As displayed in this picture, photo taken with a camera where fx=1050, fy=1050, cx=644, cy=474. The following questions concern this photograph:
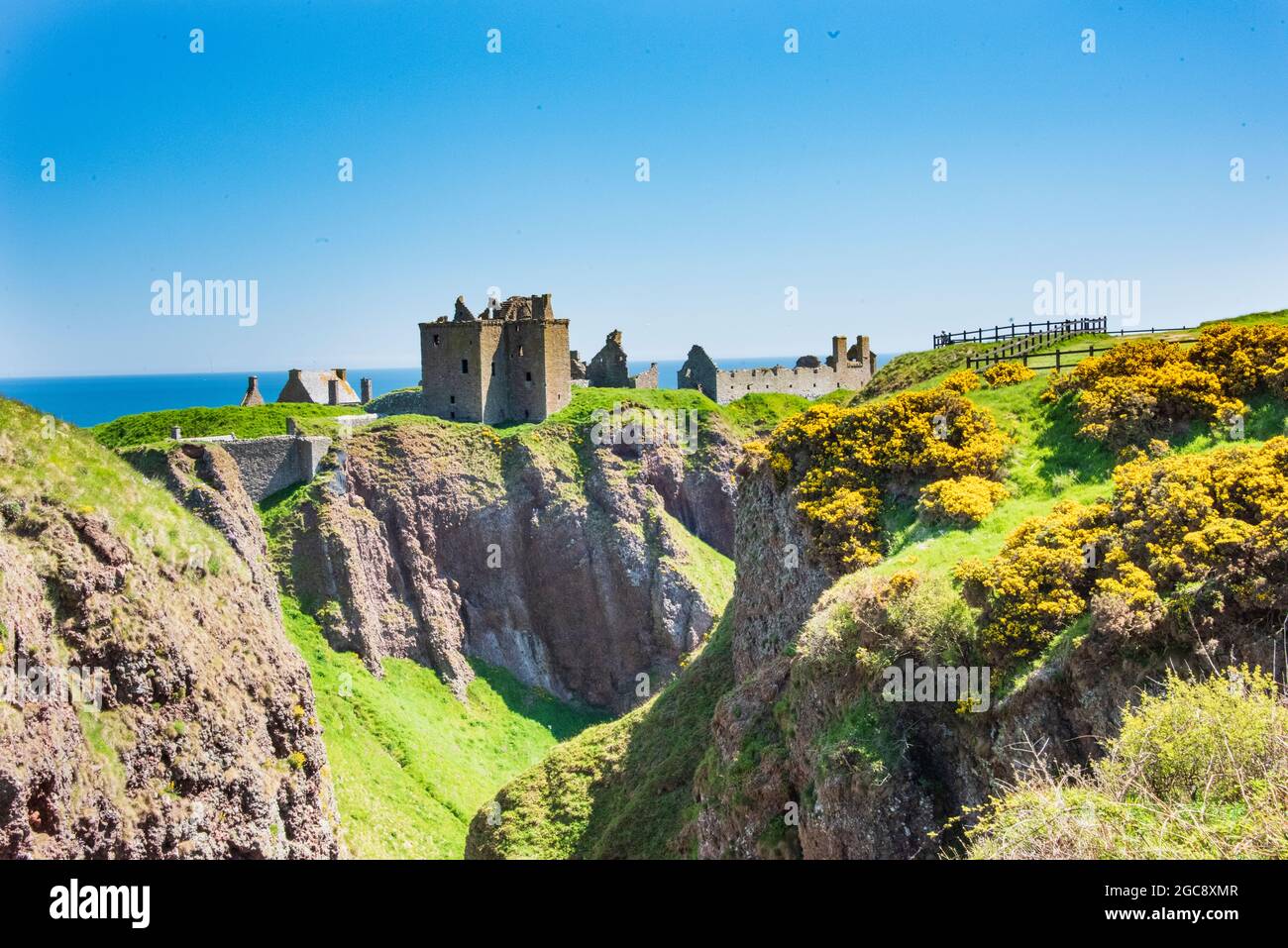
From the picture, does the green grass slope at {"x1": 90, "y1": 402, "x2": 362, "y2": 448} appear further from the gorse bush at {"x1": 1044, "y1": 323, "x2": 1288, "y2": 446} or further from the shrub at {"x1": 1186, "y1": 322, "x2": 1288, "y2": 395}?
the shrub at {"x1": 1186, "y1": 322, "x2": 1288, "y2": 395}

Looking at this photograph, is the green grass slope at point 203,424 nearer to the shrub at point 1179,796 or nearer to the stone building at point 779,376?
the stone building at point 779,376

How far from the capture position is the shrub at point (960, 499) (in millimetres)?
24062

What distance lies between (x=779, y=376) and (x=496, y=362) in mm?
25079

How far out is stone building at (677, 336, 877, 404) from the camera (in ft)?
247

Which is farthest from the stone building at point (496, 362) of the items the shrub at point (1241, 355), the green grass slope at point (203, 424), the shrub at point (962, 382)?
the shrub at point (1241, 355)

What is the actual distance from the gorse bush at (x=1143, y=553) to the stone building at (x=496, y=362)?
4214 cm

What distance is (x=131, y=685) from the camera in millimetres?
16828

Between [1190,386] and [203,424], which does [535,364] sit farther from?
[1190,386]

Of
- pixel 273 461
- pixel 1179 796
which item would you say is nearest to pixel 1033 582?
pixel 1179 796

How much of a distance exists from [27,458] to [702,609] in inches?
1655

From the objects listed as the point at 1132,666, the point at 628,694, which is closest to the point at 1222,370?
the point at 1132,666

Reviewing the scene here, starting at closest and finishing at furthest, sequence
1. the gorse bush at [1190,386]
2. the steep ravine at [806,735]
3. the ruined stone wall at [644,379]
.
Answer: the steep ravine at [806,735] < the gorse bush at [1190,386] < the ruined stone wall at [644,379]
